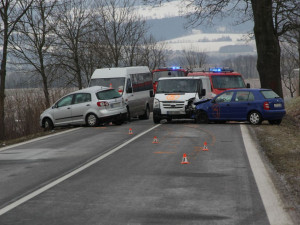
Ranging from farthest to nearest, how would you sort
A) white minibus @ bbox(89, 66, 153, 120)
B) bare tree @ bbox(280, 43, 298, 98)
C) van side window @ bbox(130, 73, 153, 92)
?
bare tree @ bbox(280, 43, 298, 98), van side window @ bbox(130, 73, 153, 92), white minibus @ bbox(89, 66, 153, 120)

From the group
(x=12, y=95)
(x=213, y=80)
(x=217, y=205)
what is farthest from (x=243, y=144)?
(x=12, y=95)

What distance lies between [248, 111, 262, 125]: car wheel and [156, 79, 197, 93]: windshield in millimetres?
2974

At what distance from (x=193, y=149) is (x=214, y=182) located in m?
4.83

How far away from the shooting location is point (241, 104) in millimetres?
21656

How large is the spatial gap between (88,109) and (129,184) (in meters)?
13.9

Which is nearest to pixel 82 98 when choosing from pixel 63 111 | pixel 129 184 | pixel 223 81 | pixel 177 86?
pixel 63 111

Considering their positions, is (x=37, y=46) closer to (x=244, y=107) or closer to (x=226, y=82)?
(x=226, y=82)

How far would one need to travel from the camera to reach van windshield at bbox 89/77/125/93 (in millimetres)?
25230

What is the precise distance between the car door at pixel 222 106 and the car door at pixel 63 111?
609cm

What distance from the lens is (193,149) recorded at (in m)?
13.8

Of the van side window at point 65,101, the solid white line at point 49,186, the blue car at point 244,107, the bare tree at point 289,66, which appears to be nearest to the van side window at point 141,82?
the van side window at point 65,101

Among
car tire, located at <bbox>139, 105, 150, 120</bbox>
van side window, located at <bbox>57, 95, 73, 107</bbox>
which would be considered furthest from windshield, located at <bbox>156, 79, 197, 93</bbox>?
car tire, located at <bbox>139, 105, 150, 120</bbox>

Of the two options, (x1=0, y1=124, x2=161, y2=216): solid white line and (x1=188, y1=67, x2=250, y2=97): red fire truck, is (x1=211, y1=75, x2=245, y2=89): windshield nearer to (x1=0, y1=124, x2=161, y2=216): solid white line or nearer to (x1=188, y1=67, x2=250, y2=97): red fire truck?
(x1=188, y1=67, x2=250, y2=97): red fire truck

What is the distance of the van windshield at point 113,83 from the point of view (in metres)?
25.2
